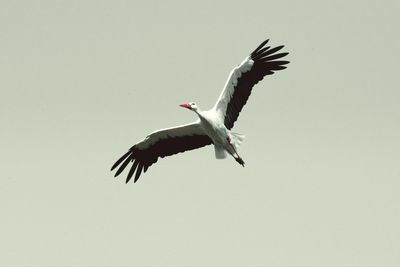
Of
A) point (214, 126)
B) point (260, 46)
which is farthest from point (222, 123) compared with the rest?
point (260, 46)

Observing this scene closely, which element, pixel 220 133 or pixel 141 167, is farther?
pixel 141 167

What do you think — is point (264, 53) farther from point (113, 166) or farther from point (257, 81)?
point (113, 166)

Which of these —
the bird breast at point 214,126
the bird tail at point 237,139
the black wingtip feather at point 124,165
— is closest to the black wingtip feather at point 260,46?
the bird breast at point 214,126

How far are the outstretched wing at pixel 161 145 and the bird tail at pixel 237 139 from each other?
0.94 m

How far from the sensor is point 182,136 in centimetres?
2839

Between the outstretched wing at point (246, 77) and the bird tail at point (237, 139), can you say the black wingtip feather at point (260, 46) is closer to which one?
the outstretched wing at point (246, 77)

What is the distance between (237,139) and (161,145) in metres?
2.40

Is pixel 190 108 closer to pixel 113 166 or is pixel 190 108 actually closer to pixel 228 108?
pixel 228 108

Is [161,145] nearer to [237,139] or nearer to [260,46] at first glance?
[237,139]

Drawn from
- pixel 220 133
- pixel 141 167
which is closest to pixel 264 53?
pixel 220 133

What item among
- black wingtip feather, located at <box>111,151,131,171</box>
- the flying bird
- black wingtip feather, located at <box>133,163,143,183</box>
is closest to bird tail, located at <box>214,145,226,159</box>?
the flying bird

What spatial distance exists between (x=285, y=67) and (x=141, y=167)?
15.6ft

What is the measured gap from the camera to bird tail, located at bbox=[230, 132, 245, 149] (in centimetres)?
2738

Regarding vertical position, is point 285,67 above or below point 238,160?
above
